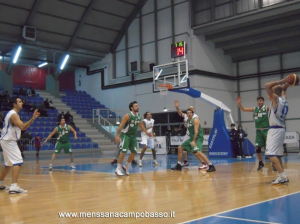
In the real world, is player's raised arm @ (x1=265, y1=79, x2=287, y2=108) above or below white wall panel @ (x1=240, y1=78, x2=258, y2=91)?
below

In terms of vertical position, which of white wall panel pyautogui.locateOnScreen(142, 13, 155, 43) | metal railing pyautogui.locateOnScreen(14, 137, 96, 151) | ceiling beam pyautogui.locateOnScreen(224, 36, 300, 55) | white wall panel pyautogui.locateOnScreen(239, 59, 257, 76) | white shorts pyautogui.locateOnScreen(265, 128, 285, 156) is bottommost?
metal railing pyautogui.locateOnScreen(14, 137, 96, 151)

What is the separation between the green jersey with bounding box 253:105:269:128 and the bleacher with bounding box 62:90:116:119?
773 inches

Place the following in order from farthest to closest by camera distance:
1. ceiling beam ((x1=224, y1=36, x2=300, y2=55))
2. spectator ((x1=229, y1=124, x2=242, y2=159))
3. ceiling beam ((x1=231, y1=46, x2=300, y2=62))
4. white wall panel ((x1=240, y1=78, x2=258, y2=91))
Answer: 1. white wall panel ((x1=240, y1=78, x2=258, y2=91))
2. ceiling beam ((x1=231, y1=46, x2=300, y2=62))
3. ceiling beam ((x1=224, y1=36, x2=300, y2=55))
4. spectator ((x1=229, y1=124, x2=242, y2=159))

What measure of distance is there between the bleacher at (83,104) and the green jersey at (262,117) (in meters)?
19.6

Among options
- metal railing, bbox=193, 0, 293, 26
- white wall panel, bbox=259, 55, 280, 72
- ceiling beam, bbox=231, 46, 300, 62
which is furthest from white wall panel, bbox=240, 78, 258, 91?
metal railing, bbox=193, 0, 293, 26

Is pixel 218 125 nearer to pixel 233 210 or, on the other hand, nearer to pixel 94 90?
pixel 233 210

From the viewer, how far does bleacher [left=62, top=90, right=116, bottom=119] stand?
29.0 m

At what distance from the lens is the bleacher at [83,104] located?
29.0 meters

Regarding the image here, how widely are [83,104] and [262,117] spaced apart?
74.2 ft

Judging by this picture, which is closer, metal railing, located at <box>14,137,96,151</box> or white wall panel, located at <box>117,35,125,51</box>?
metal railing, located at <box>14,137,96,151</box>

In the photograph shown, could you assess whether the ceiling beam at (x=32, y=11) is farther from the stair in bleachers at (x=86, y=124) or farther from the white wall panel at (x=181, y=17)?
the white wall panel at (x=181, y=17)

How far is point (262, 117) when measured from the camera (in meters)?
9.80

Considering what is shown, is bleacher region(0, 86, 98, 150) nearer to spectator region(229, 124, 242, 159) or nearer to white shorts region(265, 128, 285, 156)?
spectator region(229, 124, 242, 159)

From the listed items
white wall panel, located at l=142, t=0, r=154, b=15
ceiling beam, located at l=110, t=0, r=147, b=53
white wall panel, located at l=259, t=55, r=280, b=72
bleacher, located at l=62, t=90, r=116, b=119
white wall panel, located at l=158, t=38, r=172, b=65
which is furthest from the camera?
bleacher, located at l=62, t=90, r=116, b=119
